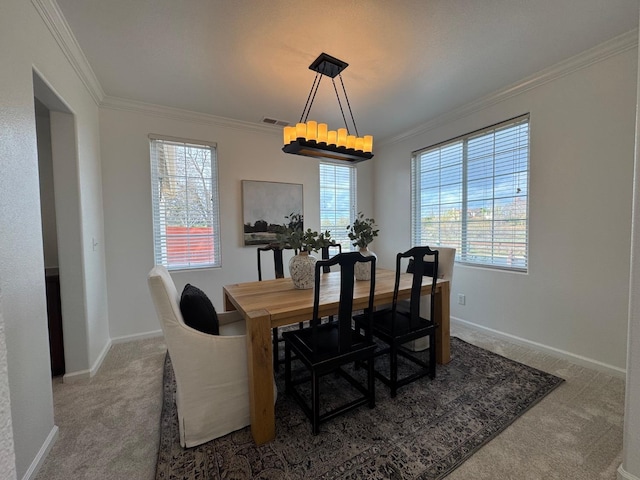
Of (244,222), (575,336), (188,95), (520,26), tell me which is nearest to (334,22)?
(520,26)

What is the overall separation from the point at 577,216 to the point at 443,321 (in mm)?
1501

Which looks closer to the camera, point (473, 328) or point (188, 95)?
point (188, 95)

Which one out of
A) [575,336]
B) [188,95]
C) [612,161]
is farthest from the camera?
[188,95]

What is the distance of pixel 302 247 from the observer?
2193mm

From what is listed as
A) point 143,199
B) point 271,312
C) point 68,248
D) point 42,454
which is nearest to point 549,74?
point 271,312

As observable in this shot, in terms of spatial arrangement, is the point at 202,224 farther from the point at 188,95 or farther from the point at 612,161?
the point at 612,161

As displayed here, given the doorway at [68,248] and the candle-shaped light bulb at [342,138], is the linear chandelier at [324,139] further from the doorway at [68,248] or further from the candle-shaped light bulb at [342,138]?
the doorway at [68,248]

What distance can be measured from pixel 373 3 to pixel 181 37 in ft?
4.56

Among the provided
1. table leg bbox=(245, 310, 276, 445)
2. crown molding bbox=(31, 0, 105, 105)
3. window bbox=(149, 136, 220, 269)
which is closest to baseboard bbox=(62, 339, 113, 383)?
window bbox=(149, 136, 220, 269)

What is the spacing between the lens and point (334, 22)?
1.85m

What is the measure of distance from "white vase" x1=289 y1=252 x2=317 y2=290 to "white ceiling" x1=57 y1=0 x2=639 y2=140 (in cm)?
165

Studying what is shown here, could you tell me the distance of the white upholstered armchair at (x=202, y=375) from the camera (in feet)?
5.12

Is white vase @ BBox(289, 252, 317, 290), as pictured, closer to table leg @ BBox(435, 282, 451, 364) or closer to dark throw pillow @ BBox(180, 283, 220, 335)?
dark throw pillow @ BBox(180, 283, 220, 335)

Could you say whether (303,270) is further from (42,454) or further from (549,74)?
(549,74)
